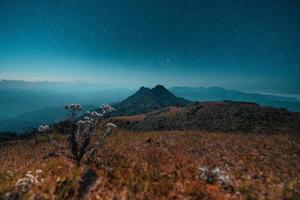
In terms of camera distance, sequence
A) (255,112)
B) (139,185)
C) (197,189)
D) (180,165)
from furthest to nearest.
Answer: (255,112) → (180,165) → (139,185) → (197,189)

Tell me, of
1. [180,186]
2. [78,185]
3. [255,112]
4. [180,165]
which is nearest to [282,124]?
[255,112]

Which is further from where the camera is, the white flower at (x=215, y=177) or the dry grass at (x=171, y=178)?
the white flower at (x=215, y=177)

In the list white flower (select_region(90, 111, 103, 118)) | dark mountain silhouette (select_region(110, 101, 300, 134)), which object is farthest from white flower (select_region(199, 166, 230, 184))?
dark mountain silhouette (select_region(110, 101, 300, 134))

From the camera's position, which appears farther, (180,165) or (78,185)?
(180,165)

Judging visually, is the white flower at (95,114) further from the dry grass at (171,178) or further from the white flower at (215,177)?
the white flower at (215,177)

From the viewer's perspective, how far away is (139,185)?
8422mm

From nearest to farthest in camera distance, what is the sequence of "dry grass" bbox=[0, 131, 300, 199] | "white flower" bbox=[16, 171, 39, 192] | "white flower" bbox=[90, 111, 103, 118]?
"dry grass" bbox=[0, 131, 300, 199], "white flower" bbox=[16, 171, 39, 192], "white flower" bbox=[90, 111, 103, 118]

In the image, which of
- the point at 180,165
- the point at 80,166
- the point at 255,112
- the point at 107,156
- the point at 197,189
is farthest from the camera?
the point at 255,112

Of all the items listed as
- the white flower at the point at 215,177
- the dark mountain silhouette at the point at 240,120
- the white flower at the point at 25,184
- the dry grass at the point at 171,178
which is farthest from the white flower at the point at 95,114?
the dark mountain silhouette at the point at 240,120

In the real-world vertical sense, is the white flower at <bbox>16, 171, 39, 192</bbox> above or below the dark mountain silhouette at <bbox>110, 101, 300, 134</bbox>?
above

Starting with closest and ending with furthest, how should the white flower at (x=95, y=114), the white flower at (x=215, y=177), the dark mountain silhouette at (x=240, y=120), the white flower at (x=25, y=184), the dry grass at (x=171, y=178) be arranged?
the dry grass at (x=171, y=178), the white flower at (x=25, y=184), the white flower at (x=215, y=177), the white flower at (x=95, y=114), the dark mountain silhouette at (x=240, y=120)

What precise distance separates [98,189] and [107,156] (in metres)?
5.03

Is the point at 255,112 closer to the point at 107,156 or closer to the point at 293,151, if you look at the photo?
the point at 293,151

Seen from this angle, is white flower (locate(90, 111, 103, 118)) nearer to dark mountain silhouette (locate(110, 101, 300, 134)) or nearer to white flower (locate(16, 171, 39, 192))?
white flower (locate(16, 171, 39, 192))
